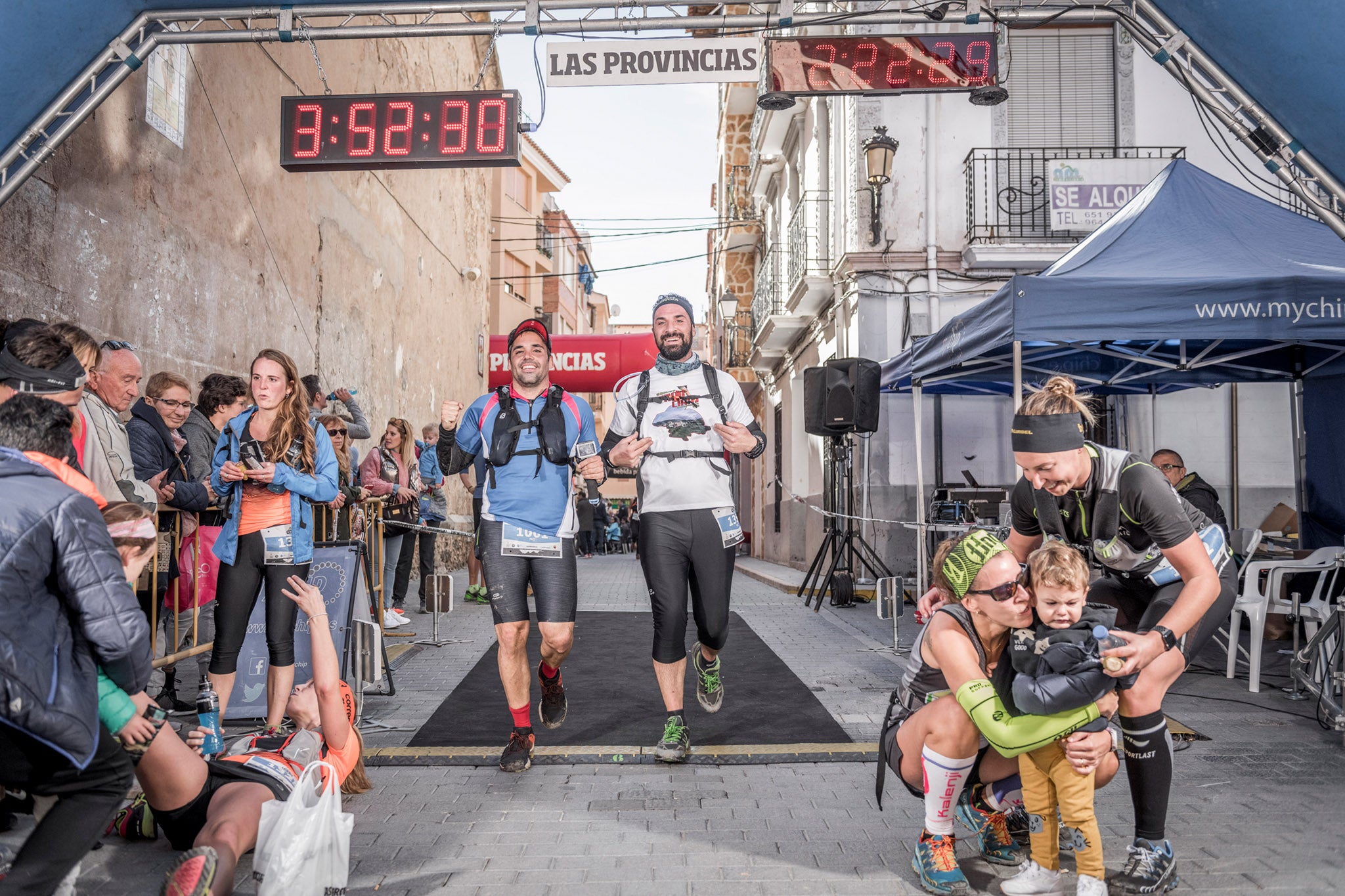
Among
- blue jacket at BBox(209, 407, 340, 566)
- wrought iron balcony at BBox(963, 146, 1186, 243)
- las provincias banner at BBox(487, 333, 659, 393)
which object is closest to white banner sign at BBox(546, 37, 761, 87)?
blue jacket at BBox(209, 407, 340, 566)

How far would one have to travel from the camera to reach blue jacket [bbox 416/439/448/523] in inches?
450

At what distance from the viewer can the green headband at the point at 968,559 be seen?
3199 mm

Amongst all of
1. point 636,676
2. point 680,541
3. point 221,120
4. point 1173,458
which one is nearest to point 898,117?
point 1173,458

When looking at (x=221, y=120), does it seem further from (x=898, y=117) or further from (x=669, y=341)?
(x=898, y=117)

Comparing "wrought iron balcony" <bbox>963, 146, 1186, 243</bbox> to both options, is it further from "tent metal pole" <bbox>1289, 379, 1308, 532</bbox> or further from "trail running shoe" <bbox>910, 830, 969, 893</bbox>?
"trail running shoe" <bbox>910, 830, 969, 893</bbox>

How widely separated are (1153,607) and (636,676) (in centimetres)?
415

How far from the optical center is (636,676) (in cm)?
709

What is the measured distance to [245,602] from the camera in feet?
15.3

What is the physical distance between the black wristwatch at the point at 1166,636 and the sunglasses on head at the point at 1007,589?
456mm

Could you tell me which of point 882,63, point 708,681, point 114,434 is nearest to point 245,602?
point 114,434

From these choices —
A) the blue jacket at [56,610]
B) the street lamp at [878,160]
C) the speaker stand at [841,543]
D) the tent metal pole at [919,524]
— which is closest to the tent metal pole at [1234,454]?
the tent metal pole at [919,524]

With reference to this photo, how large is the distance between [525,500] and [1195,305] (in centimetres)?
444

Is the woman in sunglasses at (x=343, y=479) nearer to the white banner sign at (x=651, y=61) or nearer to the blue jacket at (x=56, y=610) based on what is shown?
the white banner sign at (x=651, y=61)

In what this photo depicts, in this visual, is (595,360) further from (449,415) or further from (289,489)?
(289,489)
